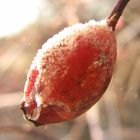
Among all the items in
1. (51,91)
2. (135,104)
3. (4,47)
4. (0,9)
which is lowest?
(51,91)

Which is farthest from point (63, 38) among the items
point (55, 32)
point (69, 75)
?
point (55, 32)

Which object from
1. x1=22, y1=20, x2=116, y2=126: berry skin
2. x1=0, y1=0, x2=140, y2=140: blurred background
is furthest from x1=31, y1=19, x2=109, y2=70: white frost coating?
x1=0, y1=0, x2=140, y2=140: blurred background

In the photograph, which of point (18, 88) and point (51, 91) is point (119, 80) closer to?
point (18, 88)

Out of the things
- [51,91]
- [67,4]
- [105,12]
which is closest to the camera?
[51,91]

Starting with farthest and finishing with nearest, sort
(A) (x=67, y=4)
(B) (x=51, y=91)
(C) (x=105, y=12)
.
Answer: (C) (x=105, y=12) → (A) (x=67, y=4) → (B) (x=51, y=91)

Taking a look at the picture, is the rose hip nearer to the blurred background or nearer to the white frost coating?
the white frost coating

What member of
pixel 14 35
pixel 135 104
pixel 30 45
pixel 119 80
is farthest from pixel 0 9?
pixel 135 104

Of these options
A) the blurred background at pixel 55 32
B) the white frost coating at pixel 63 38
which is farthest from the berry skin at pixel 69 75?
the blurred background at pixel 55 32
